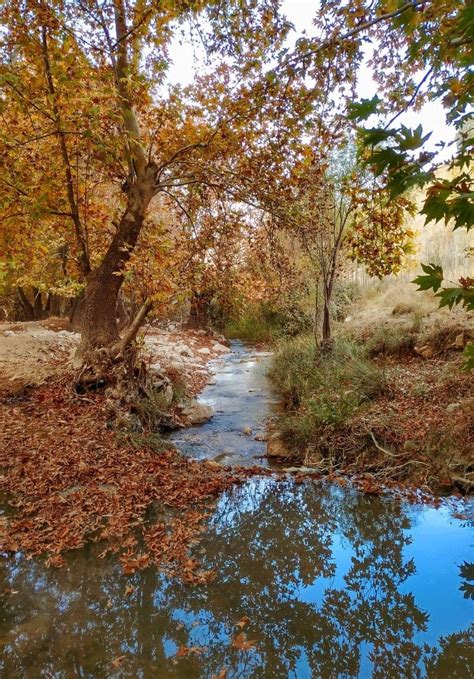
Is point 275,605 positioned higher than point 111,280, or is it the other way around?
point 111,280

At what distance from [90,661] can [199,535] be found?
1.51m

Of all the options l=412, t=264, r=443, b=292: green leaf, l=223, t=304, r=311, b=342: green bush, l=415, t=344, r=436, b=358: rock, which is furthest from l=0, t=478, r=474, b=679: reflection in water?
l=223, t=304, r=311, b=342: green bush

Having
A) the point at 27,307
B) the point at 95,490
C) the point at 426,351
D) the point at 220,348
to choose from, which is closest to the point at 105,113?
the point at 95,490

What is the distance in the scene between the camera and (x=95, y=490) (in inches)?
170

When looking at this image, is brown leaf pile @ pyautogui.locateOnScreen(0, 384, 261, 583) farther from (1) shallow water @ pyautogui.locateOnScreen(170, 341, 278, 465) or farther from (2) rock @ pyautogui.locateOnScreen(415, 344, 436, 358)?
(2) rock @ pyautogui.locateOnScreen(415, 344, 436, 358)

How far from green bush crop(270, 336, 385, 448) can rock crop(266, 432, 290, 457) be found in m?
0.10

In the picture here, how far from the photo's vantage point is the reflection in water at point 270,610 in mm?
2422

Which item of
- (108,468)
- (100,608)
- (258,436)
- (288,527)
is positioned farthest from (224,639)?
(258,436)

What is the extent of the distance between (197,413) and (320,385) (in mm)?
2220

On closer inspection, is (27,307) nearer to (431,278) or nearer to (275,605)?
(275,605)

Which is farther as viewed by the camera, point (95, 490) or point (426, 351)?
point (426, 351)

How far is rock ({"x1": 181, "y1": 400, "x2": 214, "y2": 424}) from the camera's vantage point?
7.16 meters

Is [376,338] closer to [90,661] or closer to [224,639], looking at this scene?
[224,639]

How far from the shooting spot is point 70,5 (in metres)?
5.65
